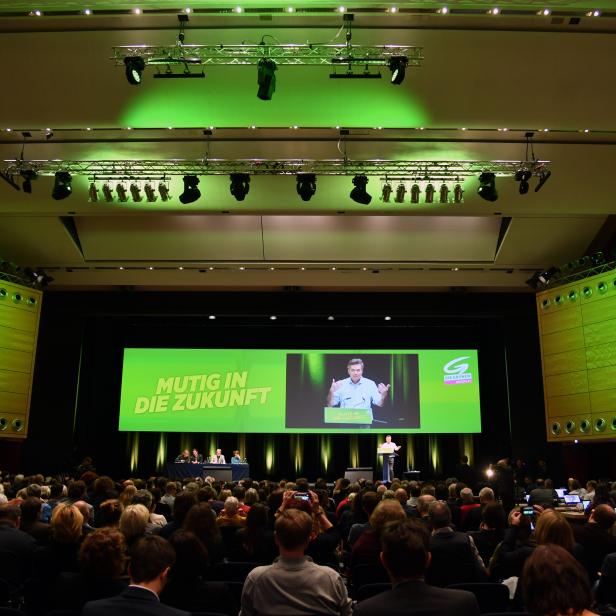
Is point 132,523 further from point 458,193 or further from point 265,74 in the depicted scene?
point 458,193

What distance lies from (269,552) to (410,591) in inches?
118

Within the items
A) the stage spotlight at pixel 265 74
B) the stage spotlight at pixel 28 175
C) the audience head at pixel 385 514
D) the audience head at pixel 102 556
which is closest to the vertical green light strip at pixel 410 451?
the stage spotlight at pixel 28 175

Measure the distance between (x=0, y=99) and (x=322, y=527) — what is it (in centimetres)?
718

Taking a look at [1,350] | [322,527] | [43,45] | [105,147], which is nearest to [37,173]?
[105,147]

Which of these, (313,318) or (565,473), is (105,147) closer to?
(313,318)

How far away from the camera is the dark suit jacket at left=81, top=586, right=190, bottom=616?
247 centimetres

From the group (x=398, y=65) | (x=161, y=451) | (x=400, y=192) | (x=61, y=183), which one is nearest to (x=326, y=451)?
(x=161, y=451)

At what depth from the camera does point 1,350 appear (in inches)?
546

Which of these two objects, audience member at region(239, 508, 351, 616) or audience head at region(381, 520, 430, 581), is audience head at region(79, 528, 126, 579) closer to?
audience member at region(239, 508, 351, 616)

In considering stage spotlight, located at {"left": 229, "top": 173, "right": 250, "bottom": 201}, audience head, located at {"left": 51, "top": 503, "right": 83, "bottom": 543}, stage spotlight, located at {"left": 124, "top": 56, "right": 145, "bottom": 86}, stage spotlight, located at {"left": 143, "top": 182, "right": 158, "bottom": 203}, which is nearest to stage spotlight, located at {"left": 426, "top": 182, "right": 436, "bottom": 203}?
stage spotlight, located at {"left": 229, "top": 173, "right": 250, "bottom": 201}

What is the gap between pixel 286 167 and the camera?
34.1ft

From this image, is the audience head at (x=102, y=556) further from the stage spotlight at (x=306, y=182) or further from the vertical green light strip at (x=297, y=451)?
the vertical green light strip at (x=297, y=451)

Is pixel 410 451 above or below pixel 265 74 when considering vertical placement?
below

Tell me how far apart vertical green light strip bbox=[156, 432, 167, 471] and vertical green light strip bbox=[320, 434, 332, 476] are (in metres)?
4.33
